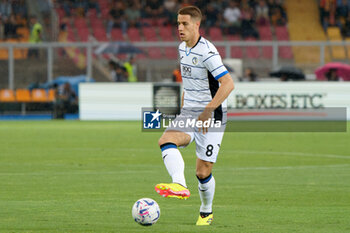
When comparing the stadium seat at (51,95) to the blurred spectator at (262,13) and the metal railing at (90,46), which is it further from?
the blurred spectator at (262,13)

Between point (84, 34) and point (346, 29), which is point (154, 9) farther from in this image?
point (346, 29)

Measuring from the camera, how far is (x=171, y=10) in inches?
1497

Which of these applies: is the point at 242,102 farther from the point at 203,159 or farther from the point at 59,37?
the point at 203,159

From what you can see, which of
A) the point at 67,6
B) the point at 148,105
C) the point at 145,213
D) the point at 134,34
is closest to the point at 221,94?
the point at 145,213

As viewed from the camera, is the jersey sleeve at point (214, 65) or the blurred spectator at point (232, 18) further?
the blurred spectator at point (232, 18)

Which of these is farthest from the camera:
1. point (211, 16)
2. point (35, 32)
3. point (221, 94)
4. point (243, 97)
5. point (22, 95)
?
point (211, 16)

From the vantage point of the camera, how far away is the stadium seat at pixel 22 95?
29.9 meters

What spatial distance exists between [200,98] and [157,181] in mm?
4260

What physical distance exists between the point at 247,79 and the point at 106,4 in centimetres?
1310

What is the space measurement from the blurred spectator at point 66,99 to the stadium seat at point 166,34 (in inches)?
277

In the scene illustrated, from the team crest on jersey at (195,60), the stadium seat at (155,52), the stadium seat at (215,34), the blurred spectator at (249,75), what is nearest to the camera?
the team crest on jersey at (195,60)

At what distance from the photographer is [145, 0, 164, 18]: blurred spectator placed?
123 ft


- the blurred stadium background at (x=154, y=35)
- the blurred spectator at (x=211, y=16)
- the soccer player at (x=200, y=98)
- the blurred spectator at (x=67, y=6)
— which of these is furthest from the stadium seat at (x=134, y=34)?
the soccer player at (x=200, y=98)

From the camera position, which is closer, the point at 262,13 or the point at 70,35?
the point at 70,35
